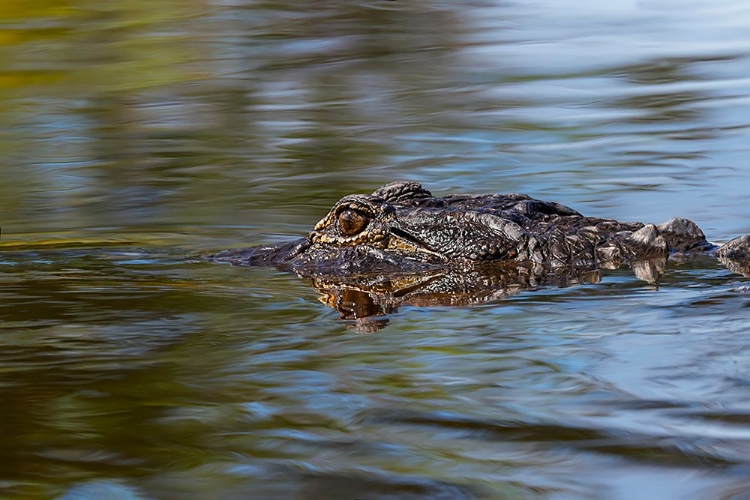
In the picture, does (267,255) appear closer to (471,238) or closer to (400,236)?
(400,236)

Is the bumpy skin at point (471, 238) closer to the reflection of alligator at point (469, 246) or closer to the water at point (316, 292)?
the reflection of alligator at point (469, 246)

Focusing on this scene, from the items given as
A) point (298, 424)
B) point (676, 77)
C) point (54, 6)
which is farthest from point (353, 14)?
point (298, 424)

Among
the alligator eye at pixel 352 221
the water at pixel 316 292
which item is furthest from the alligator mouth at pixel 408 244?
the water at pixel 316 292

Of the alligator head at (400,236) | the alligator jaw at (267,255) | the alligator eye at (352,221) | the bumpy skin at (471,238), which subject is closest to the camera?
the bumpy skin at (471,238)

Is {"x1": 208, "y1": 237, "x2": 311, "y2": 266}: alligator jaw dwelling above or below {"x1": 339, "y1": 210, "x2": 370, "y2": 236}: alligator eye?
below

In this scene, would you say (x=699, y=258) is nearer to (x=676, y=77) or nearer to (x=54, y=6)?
(x=676, y=77)

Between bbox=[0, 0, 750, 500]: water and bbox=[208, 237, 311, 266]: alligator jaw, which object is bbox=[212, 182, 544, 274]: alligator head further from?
bbox=[0, 0, 750, 500]: water


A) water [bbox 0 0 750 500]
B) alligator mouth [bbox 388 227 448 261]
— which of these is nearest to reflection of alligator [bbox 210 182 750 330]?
alligator mouth [bbox 388 227 448 261]

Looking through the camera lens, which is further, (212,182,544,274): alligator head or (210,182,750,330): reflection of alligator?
(212,182,544,274): alligator head

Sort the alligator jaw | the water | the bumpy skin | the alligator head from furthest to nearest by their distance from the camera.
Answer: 1. the alligator jaw
2. the alligator head
3. the bumpy skin
4. the water
